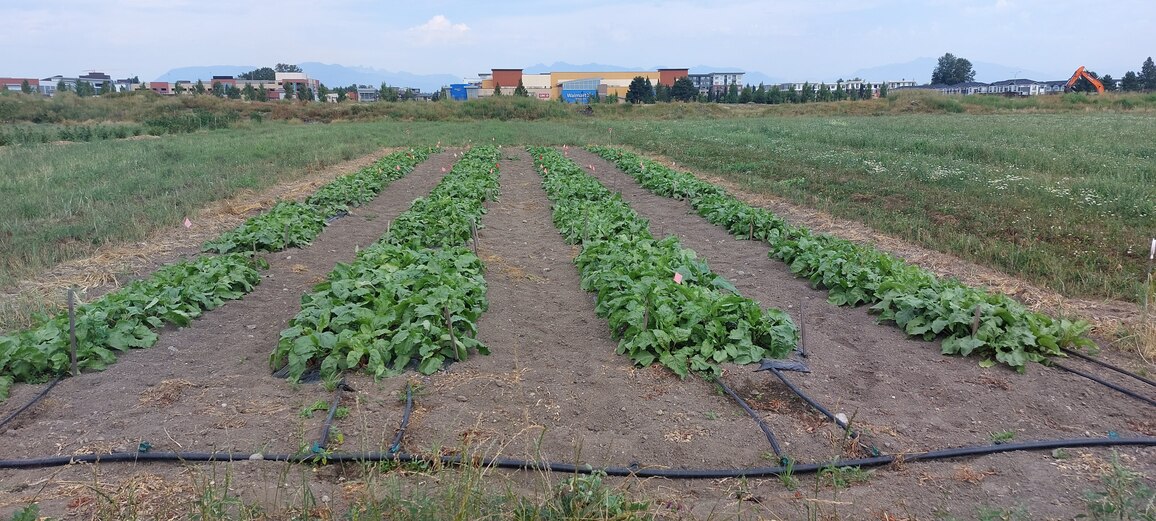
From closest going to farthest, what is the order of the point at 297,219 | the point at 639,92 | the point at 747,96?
the point at 297,219 → the point at 639,92 → the point at 747,96

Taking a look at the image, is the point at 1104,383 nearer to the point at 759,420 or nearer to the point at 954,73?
the point at 759,420

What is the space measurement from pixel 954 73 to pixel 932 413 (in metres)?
110

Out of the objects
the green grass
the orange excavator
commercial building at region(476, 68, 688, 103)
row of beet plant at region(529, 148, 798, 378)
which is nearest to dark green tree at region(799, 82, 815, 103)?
the orange excavator

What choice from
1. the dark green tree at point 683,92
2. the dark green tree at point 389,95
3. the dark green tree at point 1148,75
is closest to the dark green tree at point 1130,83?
the dark green tree at point 1148,75

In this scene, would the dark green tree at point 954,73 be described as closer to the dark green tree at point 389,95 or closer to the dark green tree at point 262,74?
the dark green tree at point 389,95

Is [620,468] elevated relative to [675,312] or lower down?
lower down

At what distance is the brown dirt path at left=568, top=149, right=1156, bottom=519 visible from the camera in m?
3.43

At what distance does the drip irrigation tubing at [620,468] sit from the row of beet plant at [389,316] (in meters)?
1.14

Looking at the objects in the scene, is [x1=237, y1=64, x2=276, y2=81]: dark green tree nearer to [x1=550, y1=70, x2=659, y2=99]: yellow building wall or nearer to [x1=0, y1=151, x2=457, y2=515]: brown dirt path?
[x1=550, y1=70, x2=659, y2=99]: yellow building wall

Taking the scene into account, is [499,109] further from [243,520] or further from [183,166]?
[243,520]

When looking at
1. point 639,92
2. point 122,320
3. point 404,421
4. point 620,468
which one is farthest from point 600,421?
point 639,92

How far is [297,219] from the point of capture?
991cm

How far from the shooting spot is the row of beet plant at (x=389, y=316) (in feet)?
16.4

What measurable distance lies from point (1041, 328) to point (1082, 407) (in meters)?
0.90
